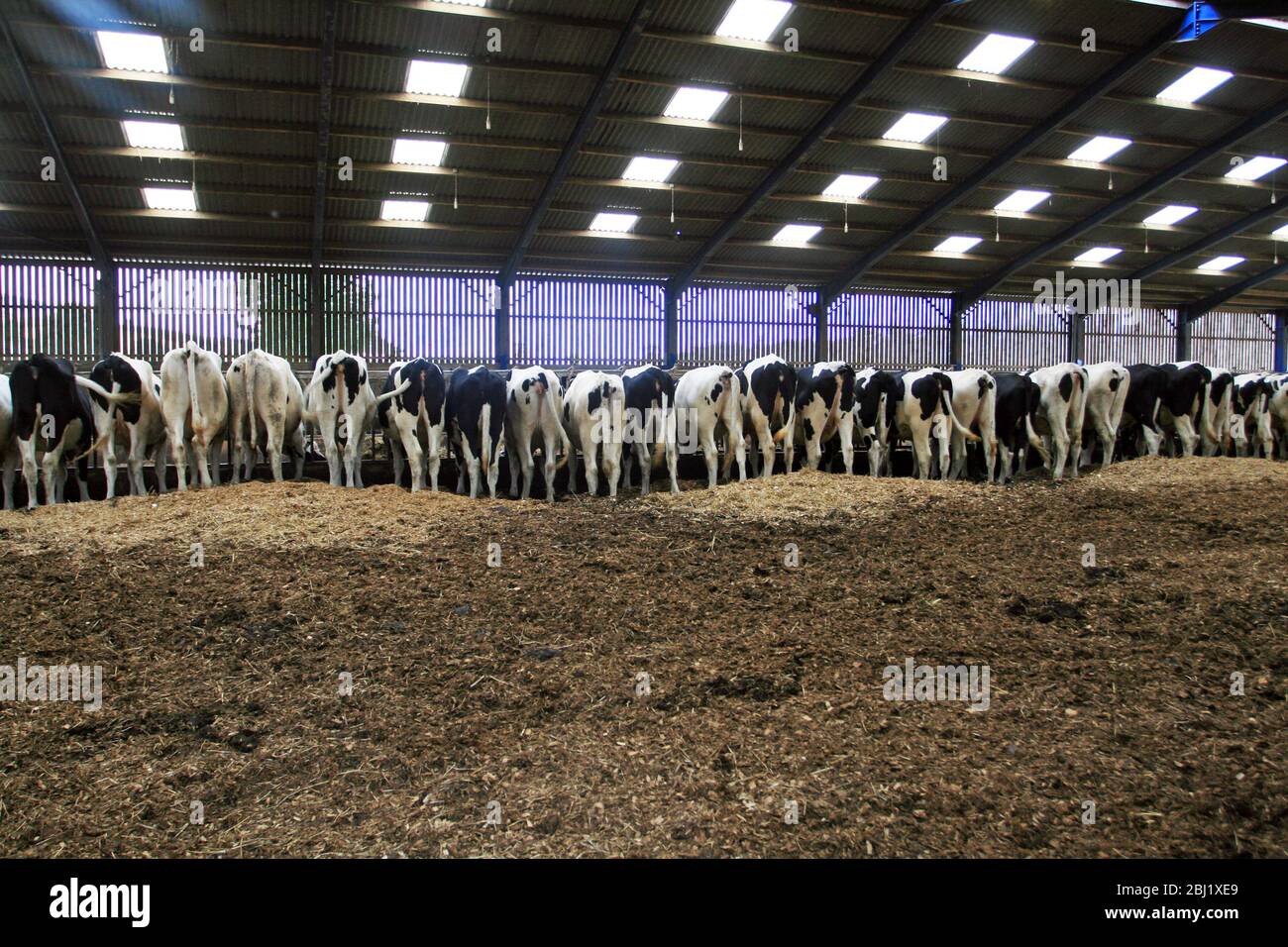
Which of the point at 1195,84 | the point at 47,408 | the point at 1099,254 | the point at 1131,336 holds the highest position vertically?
the point at 1195,84

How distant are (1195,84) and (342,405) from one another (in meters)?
18.3

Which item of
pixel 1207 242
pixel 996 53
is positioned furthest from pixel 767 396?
pixel 1207 242

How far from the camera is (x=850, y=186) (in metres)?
20.4

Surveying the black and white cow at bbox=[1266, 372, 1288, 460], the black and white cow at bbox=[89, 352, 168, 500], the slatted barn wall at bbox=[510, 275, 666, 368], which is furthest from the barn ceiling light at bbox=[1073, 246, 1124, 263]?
the black and white cow at bbox=[89, 352, 168, 500]

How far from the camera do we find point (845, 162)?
19.2 m

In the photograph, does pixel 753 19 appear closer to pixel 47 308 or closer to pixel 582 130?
pixel 582 130

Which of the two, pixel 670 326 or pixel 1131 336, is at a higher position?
pixel 1131 336

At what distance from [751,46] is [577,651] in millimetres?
13287

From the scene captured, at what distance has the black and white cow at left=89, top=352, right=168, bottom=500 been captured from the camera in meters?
10.6

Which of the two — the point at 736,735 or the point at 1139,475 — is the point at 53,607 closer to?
the point at 736,735

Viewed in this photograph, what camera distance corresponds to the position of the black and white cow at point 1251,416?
16.3 meters

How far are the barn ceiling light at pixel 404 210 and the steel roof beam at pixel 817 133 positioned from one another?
714 cm

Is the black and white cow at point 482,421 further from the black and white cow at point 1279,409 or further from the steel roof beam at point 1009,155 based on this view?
the black and white cow at point 1279,409

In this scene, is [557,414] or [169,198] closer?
[557,414]
